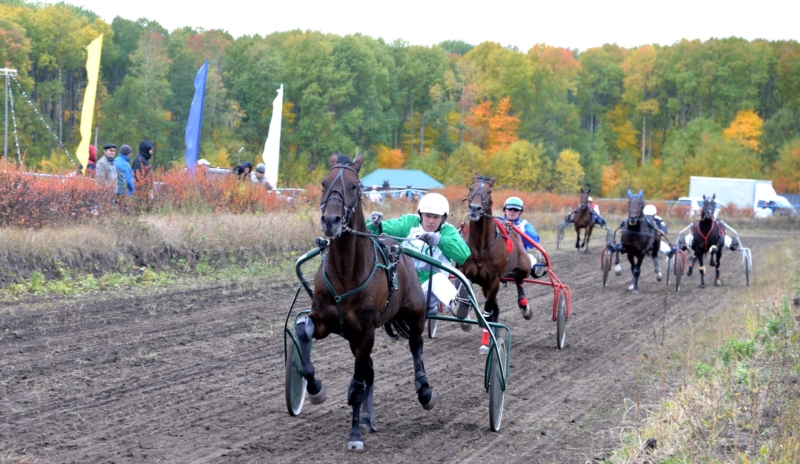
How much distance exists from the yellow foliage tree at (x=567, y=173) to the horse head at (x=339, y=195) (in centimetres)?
5085

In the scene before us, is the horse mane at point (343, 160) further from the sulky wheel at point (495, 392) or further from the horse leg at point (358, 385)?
the sulky wheel at point (495, 392)

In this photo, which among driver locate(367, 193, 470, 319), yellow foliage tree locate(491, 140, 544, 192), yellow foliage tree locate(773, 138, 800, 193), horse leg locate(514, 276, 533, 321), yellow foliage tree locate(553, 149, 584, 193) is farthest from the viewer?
yellow foliage tree locate(773, 138, 800, 193)

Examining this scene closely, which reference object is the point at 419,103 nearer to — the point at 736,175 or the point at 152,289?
the point at 736,175

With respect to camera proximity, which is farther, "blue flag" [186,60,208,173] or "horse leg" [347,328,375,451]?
"blue flag" [186,60,208,173]

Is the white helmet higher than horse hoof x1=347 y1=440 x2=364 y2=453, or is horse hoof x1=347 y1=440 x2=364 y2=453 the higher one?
the white helmet

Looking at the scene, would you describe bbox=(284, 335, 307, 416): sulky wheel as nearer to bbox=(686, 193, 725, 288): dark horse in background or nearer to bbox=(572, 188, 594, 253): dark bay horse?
bbox=(686, 193, 725, 288): dark horse in background

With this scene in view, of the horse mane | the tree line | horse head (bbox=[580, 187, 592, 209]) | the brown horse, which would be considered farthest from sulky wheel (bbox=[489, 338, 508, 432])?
the tree line

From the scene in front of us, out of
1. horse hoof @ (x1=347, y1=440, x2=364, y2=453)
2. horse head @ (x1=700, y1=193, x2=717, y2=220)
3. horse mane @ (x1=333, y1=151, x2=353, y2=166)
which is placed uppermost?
horse mane @ (x1=333, y1=151, x2=353, y2=166)

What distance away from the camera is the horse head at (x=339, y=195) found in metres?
4.55

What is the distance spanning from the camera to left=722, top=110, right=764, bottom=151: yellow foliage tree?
221 ft

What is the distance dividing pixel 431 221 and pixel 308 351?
5.25 ft

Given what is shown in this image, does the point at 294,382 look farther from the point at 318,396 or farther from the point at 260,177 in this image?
the point at 260,177

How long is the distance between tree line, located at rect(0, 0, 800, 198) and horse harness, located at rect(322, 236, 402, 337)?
36168mm

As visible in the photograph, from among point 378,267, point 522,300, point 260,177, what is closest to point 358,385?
point 378,267
